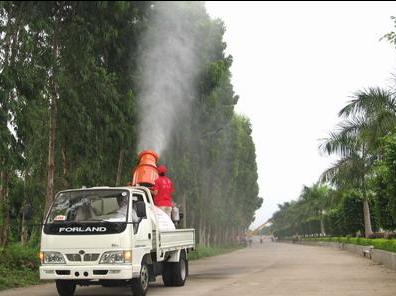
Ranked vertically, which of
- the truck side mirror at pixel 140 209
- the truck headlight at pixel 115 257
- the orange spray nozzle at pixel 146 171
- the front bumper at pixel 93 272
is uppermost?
the orange spray nozzle at pixel 146 171

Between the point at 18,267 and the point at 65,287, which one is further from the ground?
the point at 18,267

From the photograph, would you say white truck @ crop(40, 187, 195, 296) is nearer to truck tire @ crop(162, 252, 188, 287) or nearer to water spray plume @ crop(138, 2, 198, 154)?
truck tire @ crop(162, 252, 188, 287)

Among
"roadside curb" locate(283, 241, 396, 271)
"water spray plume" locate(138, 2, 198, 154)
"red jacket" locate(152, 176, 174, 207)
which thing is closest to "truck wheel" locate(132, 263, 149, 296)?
"red jacket" locate(152, 176, 174, 207)

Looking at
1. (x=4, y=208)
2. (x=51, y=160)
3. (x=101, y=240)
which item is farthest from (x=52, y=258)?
(x=4, y=208)

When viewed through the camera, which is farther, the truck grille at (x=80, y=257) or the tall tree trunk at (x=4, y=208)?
the tall tree trunk at (x=4, y=208)

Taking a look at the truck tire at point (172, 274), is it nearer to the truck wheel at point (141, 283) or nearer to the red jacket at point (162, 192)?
the red jacket at point (162, 192)

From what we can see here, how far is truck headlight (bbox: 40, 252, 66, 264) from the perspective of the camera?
11148 mm

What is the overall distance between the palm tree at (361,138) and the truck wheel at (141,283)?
11793 mm

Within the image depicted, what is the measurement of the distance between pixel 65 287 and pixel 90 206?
186 centimetres

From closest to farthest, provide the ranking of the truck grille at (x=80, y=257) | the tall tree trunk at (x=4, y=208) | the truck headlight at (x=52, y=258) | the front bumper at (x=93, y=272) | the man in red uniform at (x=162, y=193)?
1. the front bumper at (x=93, y=272)
2. the truck grille at (x=80, y=257)
3. the truck headlight at (x=52, y=258)
4. the man in red uniform at (x=162, y=193)
5. the tall tree trunk at (x=4, y=208)

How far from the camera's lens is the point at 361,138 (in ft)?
76.8

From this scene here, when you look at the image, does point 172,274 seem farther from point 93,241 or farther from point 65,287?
point 93,241

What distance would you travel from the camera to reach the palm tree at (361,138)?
2155 cm

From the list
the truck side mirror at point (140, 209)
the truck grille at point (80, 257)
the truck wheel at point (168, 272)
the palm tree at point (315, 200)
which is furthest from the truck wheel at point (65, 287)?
the palm tree at point (315, 200)
